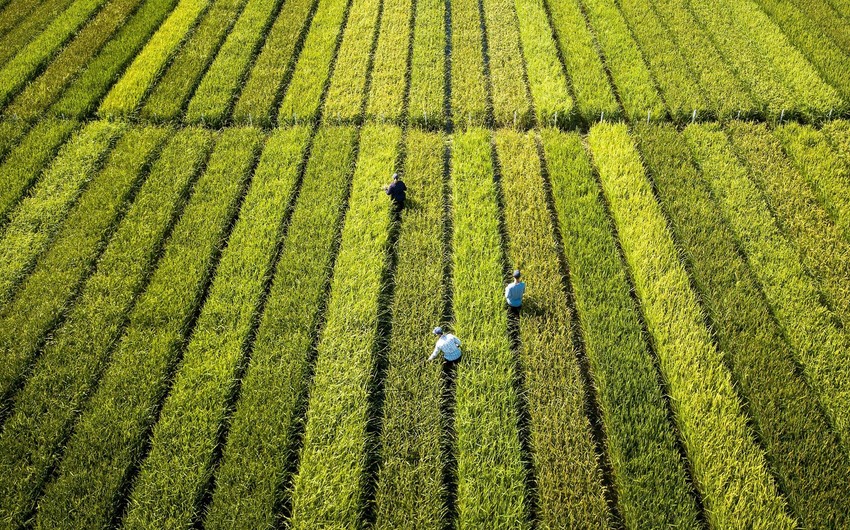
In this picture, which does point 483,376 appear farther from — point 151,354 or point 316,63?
point 316,63

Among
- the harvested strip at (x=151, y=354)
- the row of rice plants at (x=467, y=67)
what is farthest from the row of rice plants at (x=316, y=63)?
the row of rice plants at (x=467, y=67)

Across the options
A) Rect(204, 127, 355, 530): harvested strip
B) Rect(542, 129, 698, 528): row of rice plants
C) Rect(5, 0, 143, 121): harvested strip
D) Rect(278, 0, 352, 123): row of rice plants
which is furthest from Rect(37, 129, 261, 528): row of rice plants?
Rect(542, 129, 698, 528): row of rice plants

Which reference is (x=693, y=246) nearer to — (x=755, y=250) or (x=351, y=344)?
(x=755, y=250)

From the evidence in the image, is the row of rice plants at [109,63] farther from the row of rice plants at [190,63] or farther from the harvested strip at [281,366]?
the harvested strip at [281,366]

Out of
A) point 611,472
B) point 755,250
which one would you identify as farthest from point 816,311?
point 611,472

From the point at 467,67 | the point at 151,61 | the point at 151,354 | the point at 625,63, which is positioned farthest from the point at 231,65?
the point at 625,63

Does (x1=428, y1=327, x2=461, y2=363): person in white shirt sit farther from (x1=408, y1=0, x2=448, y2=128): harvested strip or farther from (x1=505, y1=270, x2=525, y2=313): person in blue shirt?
(x1=408, y1=0, x2=448, y2=128): harvested strip
